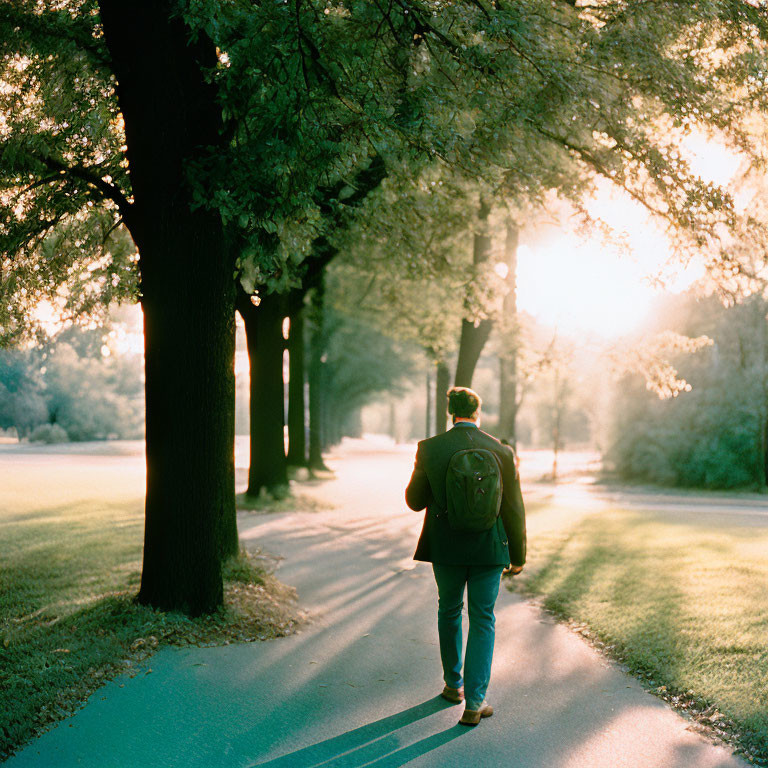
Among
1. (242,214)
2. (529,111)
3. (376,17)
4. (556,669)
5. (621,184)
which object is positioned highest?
(376,17)

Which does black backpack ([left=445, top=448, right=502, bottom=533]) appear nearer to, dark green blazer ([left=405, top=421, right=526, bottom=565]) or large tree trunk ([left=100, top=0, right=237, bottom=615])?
dark green blazer ([left=405, top=421, right=526, bottom=565])

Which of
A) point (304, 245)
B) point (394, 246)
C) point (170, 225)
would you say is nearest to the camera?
point (170, 225)

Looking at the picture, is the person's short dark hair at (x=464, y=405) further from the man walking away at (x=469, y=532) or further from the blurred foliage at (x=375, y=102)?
the blurred foliage at (x=375, y=102)

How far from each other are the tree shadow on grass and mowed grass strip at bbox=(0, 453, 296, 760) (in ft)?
5.05

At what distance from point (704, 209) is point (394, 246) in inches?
218

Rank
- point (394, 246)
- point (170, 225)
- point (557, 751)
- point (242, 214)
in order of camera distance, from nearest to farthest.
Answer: point (557, 751), point (242, 214), point (170, 225), point (394, 246)

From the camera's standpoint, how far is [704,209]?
23.5 feet

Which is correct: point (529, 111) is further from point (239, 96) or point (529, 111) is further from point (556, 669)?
point (556, 669)

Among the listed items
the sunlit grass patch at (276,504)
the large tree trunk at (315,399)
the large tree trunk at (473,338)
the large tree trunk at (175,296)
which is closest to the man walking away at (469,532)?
the large tree trunk at (175,296)

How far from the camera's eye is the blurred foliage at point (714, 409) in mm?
26234

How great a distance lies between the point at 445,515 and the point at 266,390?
429 inches

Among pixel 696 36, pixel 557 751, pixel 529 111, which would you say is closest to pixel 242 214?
pixel 529 111

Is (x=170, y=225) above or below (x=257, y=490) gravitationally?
above

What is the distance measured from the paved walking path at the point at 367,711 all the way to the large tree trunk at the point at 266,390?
812 cm
